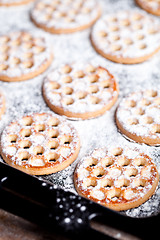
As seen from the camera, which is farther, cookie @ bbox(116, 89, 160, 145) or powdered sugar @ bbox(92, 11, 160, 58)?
powdered sugar @ bbox(92, 11, 160, 58)

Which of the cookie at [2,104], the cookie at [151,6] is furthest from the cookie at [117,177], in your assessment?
the cookie at [151,6]

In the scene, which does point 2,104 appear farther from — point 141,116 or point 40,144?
point 141,116

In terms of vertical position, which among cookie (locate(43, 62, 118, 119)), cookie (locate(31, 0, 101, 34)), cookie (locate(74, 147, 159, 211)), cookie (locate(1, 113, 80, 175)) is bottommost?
cookie (locate(1, 113, 80, 175))

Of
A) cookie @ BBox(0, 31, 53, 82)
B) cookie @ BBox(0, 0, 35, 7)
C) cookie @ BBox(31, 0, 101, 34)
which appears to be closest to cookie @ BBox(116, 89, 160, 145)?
cookie @ BBox(0, 31, 53, 82)

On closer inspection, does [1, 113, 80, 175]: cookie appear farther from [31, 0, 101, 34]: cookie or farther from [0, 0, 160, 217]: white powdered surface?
[31, 0, 101, 34]: cookie

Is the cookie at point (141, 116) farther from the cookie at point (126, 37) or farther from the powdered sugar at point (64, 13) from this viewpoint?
the powdered sugar at point (64, 13)

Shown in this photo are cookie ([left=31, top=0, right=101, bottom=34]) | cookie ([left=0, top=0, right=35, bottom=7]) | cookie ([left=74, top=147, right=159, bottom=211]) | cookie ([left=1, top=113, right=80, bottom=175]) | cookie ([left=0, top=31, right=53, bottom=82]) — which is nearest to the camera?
cookie ([left=74, top=147, right=159, bottom=211])

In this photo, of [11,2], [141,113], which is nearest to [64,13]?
[11,2]
